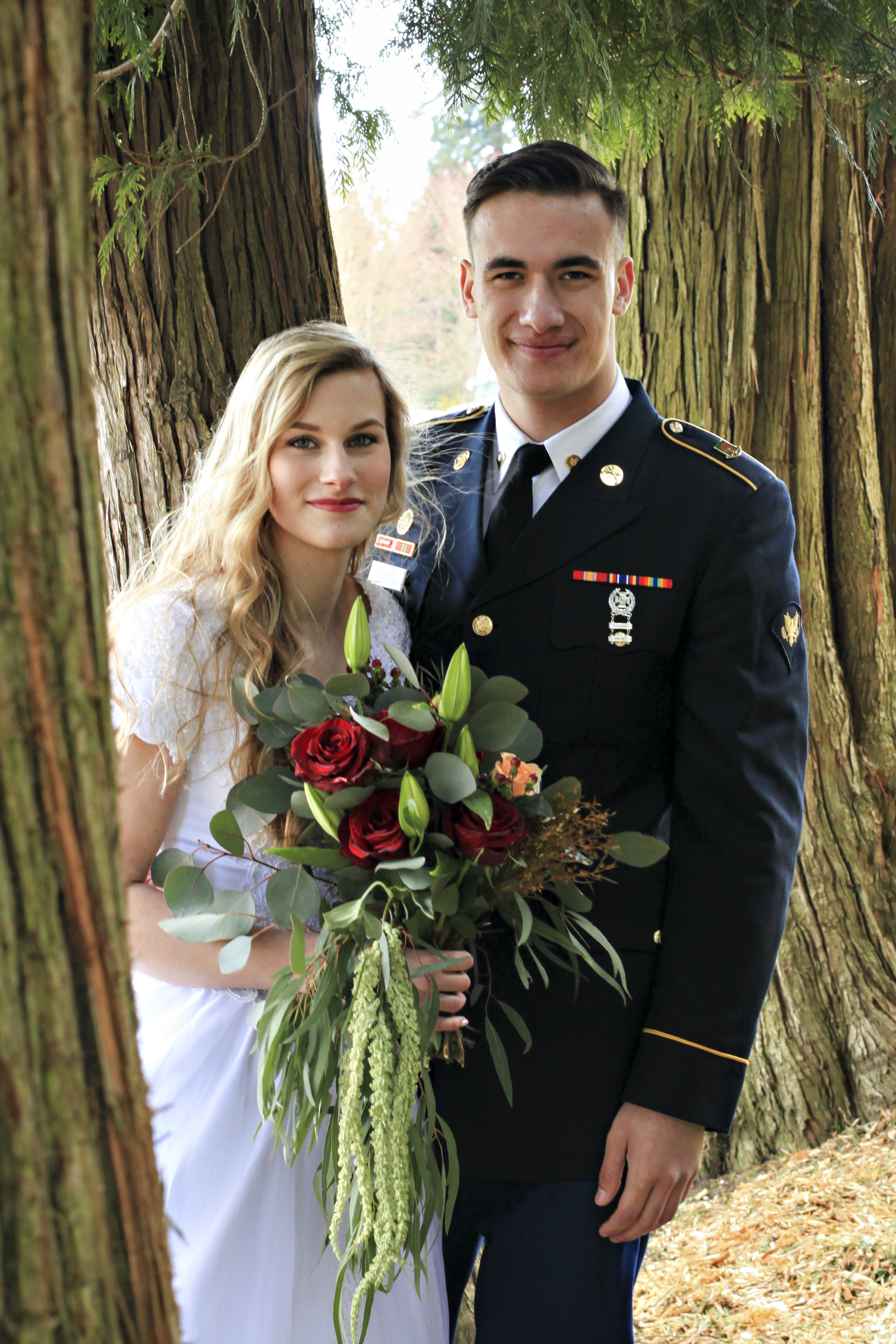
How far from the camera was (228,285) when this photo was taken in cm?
208

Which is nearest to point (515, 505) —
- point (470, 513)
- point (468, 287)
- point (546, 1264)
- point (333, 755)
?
point (470, 513)

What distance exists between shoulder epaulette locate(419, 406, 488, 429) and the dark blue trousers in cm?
144

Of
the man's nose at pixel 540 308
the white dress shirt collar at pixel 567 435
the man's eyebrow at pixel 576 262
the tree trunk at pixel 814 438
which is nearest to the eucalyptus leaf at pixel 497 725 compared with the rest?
the white dress shirt collar at pixel 567 435

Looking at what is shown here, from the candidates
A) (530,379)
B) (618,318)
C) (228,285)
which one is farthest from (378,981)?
(618,318)

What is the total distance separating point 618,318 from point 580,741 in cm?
197

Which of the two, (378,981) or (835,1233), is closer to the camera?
(378,981)

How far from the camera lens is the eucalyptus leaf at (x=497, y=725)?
1.42 metres

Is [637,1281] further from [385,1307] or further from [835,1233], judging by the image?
[385,1307]

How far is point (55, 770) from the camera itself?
24.1 inches

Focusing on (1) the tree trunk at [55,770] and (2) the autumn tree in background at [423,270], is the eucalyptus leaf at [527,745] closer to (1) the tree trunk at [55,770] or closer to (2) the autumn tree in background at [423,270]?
(1) the tree trunk at [55,770]

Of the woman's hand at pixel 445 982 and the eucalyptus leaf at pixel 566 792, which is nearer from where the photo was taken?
the woman's hand at pixel 445 982

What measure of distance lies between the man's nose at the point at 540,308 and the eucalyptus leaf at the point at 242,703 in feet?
2.81

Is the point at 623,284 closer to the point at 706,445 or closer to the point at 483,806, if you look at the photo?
the point at 706,445

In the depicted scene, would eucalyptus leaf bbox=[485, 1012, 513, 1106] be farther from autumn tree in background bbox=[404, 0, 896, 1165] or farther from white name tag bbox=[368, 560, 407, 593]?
autumn tree in background bbox=[404, 0, 896, 1165]
